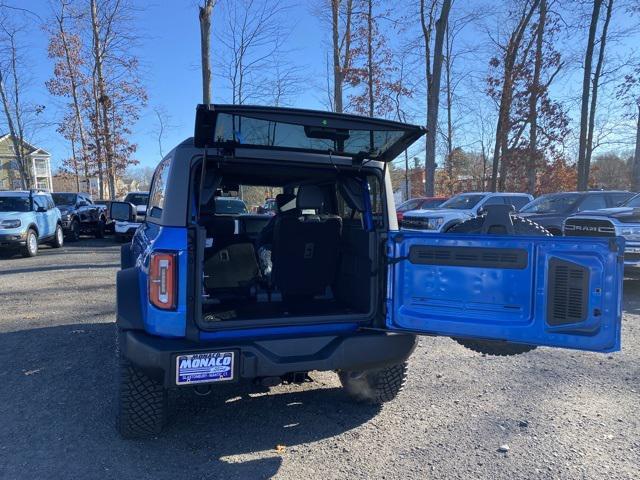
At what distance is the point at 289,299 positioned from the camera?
12.6ft

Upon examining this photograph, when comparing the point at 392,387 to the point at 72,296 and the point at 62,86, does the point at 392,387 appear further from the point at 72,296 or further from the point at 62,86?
the point at 62,86

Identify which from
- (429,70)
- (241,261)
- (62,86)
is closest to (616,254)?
(241,261)

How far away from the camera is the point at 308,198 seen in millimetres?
3529

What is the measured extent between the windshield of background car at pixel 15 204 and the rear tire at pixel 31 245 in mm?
673

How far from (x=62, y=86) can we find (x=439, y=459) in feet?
102

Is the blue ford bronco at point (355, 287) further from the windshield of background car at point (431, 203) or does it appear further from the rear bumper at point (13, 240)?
the windshield of background car at point (431, 203)

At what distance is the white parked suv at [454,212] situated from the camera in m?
12.1

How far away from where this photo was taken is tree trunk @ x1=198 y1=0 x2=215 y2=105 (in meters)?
11.9

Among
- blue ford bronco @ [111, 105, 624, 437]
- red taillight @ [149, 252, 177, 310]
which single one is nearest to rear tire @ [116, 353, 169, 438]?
blue ford bronco @ [111, 105, 624, 437]

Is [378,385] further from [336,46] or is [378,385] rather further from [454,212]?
[336,46]

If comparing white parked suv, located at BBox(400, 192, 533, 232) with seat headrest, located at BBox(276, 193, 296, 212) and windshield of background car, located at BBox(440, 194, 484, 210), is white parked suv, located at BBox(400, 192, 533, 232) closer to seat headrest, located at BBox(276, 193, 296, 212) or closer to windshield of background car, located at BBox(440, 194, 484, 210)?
windshield of background car, located at BBox(440, 194, 484, 210)

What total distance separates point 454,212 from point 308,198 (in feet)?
31.6

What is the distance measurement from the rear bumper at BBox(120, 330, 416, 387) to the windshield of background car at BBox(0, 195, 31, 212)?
1271 centimetres

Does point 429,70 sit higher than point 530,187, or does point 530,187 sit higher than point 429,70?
point 429,70
